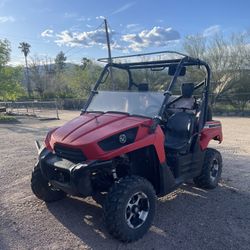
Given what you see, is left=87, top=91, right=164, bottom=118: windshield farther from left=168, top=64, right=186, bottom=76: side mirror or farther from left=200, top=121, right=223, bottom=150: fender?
left=200, top=121, right=223, bottom=150: fender

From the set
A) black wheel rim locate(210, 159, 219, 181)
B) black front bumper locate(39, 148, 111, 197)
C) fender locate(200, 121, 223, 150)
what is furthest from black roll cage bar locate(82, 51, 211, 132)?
black front bumper locate(39, 148, 111, 197)

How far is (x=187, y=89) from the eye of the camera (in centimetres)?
507

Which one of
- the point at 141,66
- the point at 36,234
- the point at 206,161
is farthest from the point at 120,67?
the point at 36,234

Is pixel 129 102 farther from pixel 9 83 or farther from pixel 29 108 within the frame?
pixel 29 108

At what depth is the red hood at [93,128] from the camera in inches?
152

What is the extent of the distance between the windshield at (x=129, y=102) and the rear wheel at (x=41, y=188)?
127 cm

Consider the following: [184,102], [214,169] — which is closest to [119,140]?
[184,102]

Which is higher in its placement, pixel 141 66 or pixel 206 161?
pixel 141 66

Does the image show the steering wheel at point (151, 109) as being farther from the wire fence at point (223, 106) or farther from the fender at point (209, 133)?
the wire fence at point (223, 106)

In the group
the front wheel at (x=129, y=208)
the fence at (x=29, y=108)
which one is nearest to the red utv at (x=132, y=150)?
the front wheel at (x=129, y=208)

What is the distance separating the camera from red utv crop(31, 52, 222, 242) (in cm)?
371

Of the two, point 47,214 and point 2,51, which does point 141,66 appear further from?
point 2,51

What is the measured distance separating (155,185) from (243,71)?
27.7 meters

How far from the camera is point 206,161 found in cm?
553
